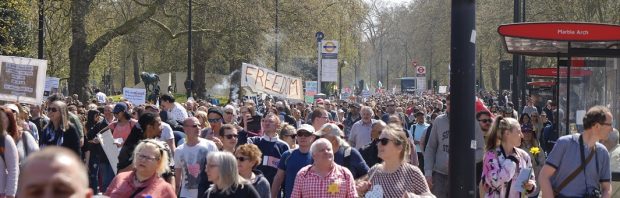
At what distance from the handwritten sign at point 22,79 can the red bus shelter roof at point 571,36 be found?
778 cm

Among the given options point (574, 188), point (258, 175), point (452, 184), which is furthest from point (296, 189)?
point (574, 188)

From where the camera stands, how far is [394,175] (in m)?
7.05

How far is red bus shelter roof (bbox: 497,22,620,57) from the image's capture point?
10.9 m

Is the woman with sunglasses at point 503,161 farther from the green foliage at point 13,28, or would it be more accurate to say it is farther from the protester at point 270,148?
the green foliage at point 13,28

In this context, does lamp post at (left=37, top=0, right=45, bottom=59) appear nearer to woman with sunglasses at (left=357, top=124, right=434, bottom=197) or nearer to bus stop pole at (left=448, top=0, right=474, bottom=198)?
woman with sunglasses at (left=357, top=124, right=434, bottom=197)

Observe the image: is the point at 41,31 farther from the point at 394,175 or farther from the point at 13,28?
the point at 394,175

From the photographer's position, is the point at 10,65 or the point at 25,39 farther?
the point at 25,39

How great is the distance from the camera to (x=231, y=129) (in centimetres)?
990

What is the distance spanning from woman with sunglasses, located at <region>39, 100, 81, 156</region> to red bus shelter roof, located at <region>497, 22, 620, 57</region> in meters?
4.63

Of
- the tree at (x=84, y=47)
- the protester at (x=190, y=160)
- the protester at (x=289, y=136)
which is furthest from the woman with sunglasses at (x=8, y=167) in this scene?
the tree at (x=84, y=47)

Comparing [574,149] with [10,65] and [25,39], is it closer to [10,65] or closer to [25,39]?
[10,65]

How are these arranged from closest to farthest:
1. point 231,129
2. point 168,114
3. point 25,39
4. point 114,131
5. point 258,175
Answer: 1. point 258,175
2. point 231,129
3. point 114,131
4. point 168,114
5. point 25,39

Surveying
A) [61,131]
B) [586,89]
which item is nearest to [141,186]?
[61,131]

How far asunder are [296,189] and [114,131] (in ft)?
16.3
